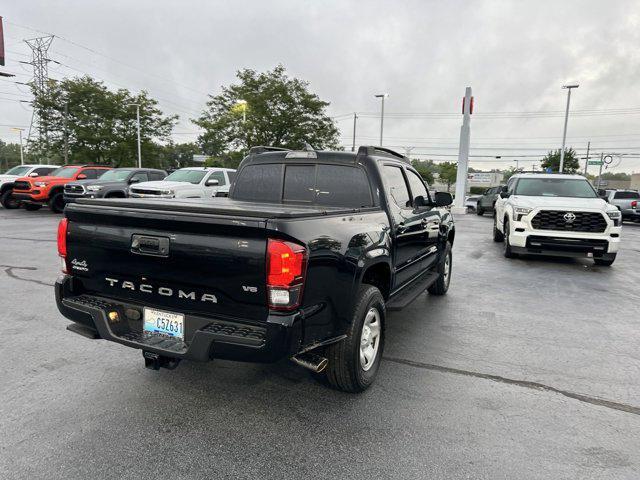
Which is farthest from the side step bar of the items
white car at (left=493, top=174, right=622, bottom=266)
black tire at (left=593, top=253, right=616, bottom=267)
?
black tire at (left=593, top=253, right=616, bottom=267)

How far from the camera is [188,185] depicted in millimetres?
14031

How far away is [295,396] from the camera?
3.24 metres

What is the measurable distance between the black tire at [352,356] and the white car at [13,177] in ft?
64.9

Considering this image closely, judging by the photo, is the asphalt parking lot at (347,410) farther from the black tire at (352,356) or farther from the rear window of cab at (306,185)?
the rear window of cab at (306,185)

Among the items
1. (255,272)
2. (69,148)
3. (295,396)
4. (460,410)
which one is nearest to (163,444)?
(295,396)

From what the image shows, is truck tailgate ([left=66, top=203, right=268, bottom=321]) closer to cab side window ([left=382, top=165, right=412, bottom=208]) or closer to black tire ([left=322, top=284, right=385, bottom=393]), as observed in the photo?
black tire ([left=322, top=284, right=385, bottom=393])

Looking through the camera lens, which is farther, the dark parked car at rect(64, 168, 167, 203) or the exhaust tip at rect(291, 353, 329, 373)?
the dark parked car at rect(64, 168, 167, 203)

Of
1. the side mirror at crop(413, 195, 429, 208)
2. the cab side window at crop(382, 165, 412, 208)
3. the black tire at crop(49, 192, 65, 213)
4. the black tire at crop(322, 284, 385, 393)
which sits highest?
the cab side window at crop(382, 165, 412, 208)

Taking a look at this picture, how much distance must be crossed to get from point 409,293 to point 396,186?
1.11 meters

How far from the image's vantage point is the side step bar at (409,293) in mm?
4070

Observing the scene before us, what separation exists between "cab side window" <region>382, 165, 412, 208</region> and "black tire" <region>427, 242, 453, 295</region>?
5.31 feet

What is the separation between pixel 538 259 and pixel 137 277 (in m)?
9.05

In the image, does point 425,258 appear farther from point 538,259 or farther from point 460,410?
point 538,259

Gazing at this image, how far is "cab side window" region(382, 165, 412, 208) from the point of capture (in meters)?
4.19
